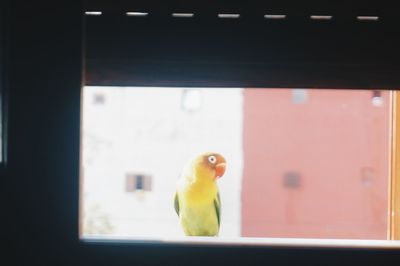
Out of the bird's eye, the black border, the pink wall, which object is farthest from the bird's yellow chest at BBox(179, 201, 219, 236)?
the pink wall

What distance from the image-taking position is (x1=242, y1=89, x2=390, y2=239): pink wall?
8.59 feet

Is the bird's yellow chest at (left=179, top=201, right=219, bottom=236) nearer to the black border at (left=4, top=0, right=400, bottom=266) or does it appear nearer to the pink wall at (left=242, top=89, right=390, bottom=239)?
the black border at (left=4, top=0, right=400, bottom=266)

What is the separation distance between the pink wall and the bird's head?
1348 mm

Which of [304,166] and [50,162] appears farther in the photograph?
[304,166]

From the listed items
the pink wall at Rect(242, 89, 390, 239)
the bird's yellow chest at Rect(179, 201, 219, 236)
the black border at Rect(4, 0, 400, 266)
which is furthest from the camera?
the pink wall at Rect(242, 89, 390, 239)

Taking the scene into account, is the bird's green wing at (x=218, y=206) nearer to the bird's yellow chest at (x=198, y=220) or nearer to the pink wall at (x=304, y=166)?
the bird's yellow chest at (x=198, y=220)

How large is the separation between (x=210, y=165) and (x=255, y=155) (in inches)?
63.0

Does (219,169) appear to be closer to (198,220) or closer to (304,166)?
(198,220)

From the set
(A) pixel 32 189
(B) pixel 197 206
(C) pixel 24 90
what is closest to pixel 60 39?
(C) pixel 24 90

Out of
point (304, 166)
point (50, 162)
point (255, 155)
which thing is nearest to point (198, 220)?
point (50, 162)

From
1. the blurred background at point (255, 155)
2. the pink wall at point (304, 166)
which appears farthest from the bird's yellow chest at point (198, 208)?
the pink wall at point (304, 166)

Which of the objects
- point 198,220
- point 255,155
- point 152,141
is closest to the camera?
point 198,220

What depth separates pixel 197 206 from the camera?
1.23 meters

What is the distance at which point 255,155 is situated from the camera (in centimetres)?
281
